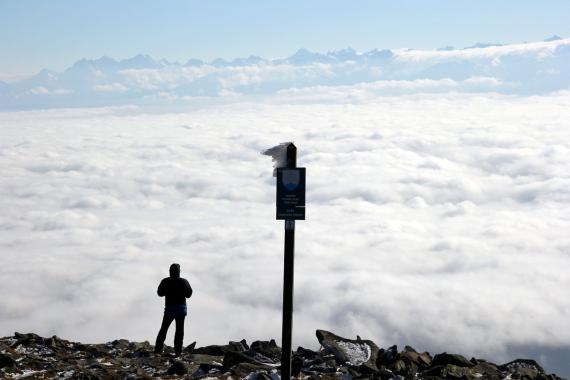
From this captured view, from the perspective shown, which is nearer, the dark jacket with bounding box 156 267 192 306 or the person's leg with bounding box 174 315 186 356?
the dark jacket with bounding box 156 267 192 306

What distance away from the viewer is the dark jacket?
45.4 ft

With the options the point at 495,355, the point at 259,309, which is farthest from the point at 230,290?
the point at 495,355

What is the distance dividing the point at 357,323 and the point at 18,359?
19009 cm

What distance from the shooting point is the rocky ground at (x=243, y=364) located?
12.1m

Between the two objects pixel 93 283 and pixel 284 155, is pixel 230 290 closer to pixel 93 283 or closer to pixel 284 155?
pixel 93 283

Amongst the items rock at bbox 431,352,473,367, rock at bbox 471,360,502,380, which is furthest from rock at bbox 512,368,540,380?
rock at bbox 431,352,473,367

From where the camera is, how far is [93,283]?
190 m

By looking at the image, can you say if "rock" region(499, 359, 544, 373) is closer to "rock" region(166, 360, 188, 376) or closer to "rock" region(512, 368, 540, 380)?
"rock" region(512, 368, 540, 380)

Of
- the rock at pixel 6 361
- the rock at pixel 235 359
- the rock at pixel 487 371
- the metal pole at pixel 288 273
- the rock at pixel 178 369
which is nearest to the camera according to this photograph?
the metal pole at pixel 288 273

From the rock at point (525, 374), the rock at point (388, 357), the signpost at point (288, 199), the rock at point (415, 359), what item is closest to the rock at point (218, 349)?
the rock at point (388, 357)

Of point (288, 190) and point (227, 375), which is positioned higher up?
point (288, 190)

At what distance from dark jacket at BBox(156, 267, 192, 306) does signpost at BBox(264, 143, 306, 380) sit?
4155 millimetres

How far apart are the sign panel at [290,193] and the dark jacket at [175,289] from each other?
4.86 m

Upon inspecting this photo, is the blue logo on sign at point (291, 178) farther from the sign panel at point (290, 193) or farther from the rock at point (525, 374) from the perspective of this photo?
the rock at point (525, 374)
